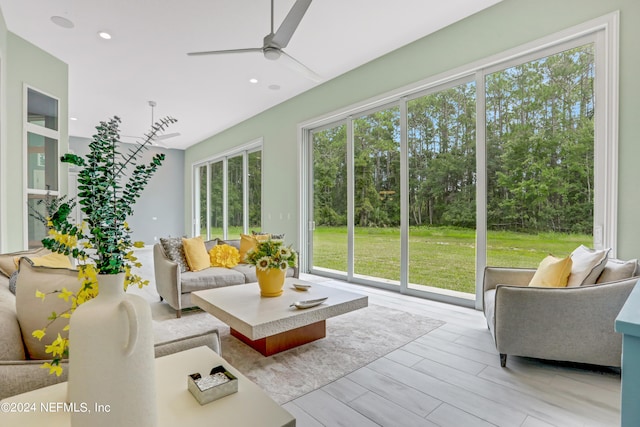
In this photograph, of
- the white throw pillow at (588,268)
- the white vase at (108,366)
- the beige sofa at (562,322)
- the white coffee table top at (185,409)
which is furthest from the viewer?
the white throw pillow at (588,268)

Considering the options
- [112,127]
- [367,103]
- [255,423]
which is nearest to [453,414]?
[255,423]

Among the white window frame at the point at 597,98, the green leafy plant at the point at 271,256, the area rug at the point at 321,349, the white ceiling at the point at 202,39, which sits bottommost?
the area rug at the point at 321,349

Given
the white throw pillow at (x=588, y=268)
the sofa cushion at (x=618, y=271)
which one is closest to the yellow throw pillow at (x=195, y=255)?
the white throw pillow at (x=588, y=268)

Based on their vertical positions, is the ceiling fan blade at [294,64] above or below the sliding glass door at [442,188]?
above

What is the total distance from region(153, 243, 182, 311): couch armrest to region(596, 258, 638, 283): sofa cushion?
3.63 m

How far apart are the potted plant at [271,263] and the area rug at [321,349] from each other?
1.65ft

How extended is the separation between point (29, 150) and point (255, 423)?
5.03 meters

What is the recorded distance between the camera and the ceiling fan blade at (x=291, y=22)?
246 centimetres

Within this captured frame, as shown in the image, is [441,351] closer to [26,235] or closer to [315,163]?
[315,163]

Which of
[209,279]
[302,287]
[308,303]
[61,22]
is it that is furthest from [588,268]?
[61,22]

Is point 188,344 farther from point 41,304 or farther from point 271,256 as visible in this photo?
point 271,256

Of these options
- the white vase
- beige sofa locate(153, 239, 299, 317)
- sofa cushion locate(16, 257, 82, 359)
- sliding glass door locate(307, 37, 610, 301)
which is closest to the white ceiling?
sliding glass door locate(307, 37, 610, 301)

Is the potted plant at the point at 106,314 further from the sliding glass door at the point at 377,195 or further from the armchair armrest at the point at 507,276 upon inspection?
the sliding glass door at the point at 377,195

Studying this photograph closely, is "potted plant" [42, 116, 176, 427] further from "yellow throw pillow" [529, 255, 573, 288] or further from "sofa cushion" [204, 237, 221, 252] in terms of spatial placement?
"sofa cushion" [204, 237, 221, 252]
